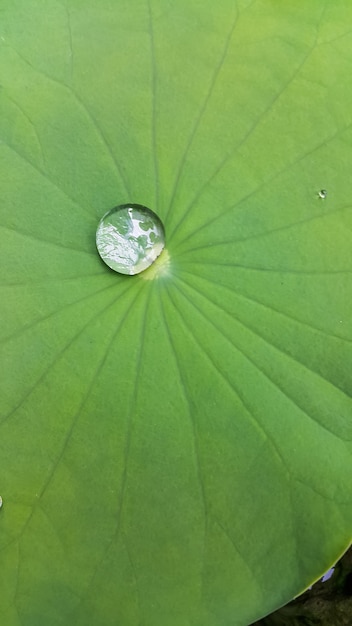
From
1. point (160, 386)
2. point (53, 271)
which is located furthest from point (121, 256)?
point (160, 386)

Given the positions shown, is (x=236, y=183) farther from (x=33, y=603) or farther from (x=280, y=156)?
(x=33, y=603)

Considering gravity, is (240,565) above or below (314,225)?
below

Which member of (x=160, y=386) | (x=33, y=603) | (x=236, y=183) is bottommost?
(x=33, y=603)

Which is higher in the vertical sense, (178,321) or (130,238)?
(130,238)

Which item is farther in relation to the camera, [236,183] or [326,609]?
[326,609]
